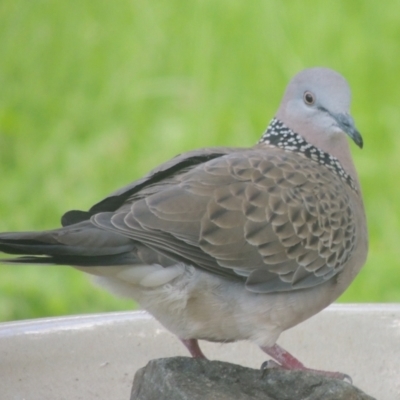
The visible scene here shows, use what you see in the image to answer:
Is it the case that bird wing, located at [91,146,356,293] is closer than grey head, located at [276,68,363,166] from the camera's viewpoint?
Yes

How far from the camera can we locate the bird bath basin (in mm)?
2338

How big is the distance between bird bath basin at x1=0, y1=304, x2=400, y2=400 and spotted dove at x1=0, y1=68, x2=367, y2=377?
0.12m

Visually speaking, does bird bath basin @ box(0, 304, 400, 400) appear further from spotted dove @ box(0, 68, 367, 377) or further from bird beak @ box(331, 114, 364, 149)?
bird beak @ box(331, 114, 364, 149)

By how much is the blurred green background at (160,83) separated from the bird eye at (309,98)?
191cm

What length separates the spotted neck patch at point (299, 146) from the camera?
2.73 metres

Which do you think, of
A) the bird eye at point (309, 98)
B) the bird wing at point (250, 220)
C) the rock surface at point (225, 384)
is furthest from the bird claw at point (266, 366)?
the bird eye at point (309, 98)

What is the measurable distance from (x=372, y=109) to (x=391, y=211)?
0.66 m

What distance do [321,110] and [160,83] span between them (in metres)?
2.54

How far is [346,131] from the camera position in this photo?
268 centimetres

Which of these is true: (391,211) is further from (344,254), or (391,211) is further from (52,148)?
(344,254)

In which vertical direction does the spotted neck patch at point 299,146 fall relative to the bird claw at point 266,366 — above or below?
above

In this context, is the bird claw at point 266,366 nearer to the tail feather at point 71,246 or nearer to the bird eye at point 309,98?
the tail feather at point 71,246

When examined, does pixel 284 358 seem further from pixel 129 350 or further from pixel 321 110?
pixel 321 110

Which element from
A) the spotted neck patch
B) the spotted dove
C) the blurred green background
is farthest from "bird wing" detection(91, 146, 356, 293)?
the blurred green background
